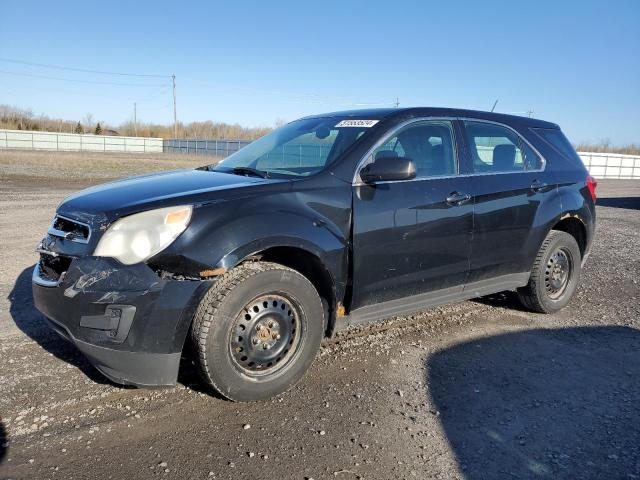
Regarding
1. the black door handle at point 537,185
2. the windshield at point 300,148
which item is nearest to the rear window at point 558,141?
the black door handle at point 537,185

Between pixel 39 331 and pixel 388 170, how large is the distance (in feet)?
10.2

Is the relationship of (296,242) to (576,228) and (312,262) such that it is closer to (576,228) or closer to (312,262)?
(312,262)

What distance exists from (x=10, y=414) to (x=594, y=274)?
672cm

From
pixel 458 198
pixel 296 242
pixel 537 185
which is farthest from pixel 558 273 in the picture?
pixel 296 242

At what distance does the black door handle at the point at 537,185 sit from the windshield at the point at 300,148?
177 cm

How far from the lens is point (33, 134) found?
58688mm

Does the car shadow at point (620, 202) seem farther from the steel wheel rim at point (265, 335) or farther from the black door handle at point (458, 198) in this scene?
the steel wheel rim at point (265, 335)

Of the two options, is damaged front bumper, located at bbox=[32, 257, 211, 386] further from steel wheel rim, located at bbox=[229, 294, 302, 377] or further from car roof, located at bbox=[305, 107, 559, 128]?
car roof, located at bbox=[305, 107, 559, 128]

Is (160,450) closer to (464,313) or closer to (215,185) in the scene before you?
(215,185)

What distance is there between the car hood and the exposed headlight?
0.06 metres

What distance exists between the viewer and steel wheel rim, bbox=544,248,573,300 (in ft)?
A: 17.0

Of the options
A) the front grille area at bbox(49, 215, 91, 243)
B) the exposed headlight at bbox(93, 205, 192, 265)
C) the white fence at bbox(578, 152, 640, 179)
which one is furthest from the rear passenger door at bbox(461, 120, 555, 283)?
the white fence at bbox(578, 152, 640, 179)

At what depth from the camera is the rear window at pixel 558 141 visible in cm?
523

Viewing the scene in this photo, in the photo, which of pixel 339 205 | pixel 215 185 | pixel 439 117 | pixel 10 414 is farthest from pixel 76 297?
pixel 439 117
